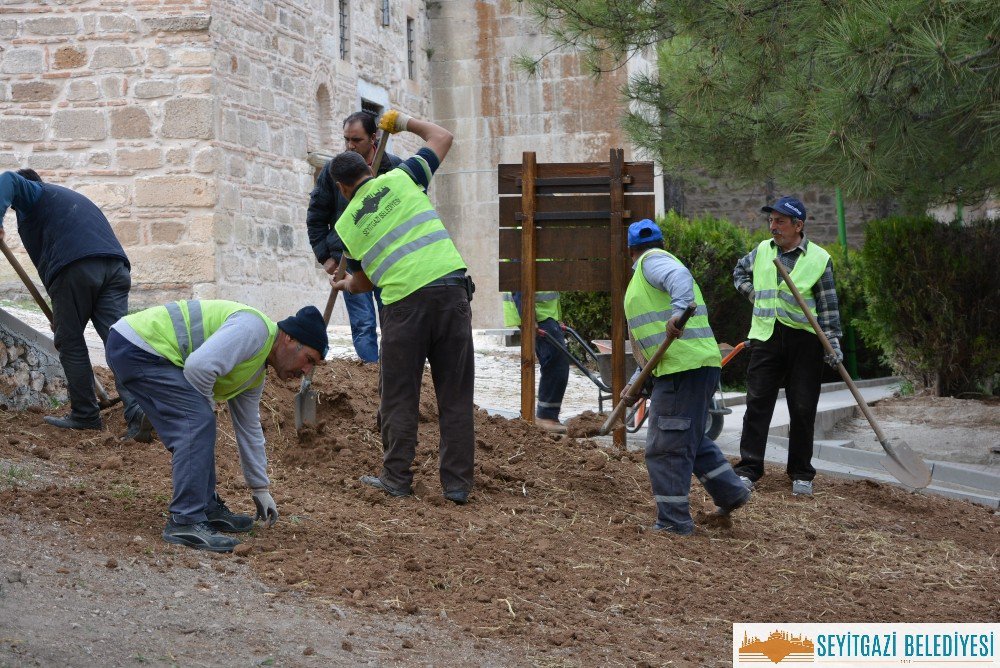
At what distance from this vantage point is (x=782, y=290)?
7.20 meters

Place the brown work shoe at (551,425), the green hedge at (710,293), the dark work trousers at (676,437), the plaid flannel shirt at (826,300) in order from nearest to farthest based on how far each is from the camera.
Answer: the dark work trousers at (676,437) < the plaid flannel shirt at (826,300) < the brown work shoe at (551,425) < the green hedge at (710,293)

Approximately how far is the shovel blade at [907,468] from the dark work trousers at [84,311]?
4278mm

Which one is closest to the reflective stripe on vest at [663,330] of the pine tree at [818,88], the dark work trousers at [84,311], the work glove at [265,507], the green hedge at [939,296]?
the pine tree at [818,88]

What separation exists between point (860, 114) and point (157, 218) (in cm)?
724

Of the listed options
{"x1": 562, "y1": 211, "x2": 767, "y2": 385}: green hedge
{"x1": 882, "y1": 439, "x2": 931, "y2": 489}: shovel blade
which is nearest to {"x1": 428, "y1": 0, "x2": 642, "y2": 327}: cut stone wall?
{"x1": 562, "y1": 211, "x2": 767, "y2": 385}: green hedge

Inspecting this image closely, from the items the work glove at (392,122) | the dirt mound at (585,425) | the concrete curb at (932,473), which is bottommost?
the concrete curb at (932,473)

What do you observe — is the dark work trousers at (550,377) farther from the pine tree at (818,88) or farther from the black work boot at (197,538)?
the black work boot at (197,538)

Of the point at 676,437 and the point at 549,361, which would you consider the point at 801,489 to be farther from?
the point at 549,361

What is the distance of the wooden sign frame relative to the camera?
26.8ft

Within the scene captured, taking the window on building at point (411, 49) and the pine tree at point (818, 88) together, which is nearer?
the pine tree at point (818, 88)

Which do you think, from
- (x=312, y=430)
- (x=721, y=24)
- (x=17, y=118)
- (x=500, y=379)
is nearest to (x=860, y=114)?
(x=721, y=24)

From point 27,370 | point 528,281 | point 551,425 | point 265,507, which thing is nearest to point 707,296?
point 551,425

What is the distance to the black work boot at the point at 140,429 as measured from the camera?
6305 mm

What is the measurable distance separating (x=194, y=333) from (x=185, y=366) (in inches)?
8.5
